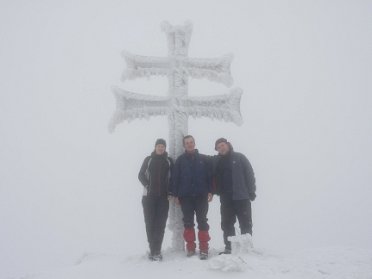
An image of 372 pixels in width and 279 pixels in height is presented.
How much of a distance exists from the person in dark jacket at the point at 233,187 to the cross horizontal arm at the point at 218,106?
566 millimetres

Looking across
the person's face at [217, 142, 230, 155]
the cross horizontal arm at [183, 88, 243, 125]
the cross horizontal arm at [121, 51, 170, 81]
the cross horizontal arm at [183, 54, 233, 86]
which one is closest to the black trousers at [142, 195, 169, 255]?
the person's face at [217, 142, 230, 155]

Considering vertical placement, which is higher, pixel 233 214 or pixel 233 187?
pixel 233 187

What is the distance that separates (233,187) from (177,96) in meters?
2.03

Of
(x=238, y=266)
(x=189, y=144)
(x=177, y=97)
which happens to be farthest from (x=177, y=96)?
(x=238, y=266)

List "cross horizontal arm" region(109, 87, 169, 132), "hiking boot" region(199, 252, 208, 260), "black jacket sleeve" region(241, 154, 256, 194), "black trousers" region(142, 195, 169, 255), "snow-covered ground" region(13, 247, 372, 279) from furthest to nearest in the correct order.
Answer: "cross horizontal arm" region(109, 87, 169, 132) < "black jacket sleeve" region(241, 154, 256, 194) < "black trousers" region(142, 195, 169, 255) < "hiking boot" region(199, 252, 208, 260) < "snow-covered ground" region(13, 247, 372, 279)

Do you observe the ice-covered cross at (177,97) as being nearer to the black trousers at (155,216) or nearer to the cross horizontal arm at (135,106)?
the cross horizontal arm at (135,106)

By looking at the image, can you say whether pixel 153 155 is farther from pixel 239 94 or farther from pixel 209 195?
pixel 239 94

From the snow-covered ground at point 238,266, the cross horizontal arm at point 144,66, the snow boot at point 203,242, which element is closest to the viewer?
the snow-covered ground at point 238,266

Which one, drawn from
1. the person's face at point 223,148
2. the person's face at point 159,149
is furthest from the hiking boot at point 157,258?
the person's face at point 223,148

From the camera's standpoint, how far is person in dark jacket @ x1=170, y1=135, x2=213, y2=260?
6.27m

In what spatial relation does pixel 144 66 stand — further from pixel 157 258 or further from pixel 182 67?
pixel 157 258

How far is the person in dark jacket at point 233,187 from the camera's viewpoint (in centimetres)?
648

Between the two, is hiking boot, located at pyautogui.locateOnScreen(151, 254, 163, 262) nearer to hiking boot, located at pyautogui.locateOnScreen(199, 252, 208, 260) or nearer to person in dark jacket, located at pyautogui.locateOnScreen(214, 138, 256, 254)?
hiking boot, located at pyautogui.locateOnScreen(199, 252, 208, 260)

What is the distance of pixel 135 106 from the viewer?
7.11 m
